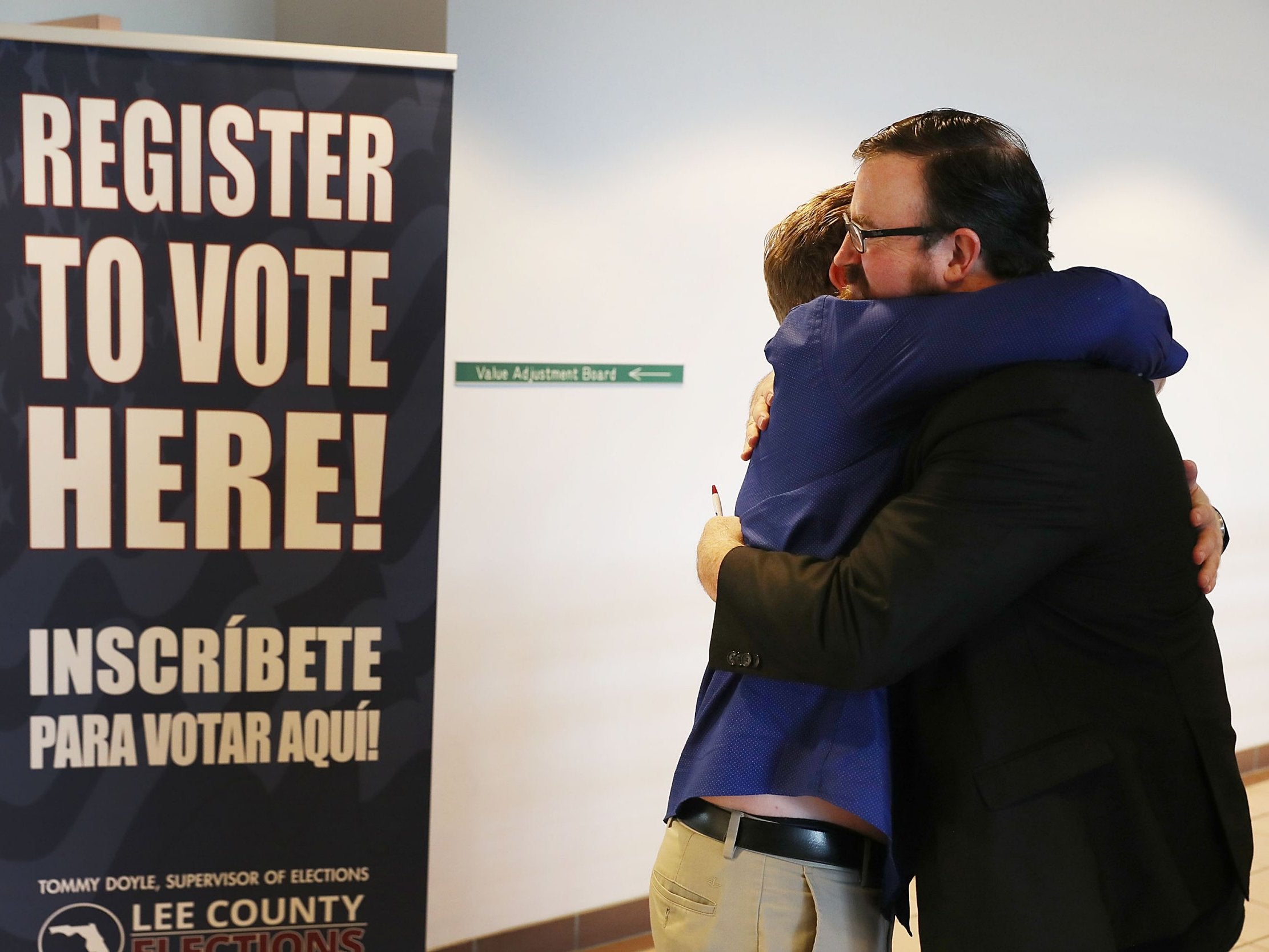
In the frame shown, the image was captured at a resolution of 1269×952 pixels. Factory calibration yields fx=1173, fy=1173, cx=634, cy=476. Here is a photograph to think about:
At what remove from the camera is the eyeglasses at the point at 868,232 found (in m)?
1.21

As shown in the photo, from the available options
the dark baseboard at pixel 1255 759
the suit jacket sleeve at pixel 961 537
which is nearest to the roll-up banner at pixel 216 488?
the suit jacket sleeve at pixel 961 537

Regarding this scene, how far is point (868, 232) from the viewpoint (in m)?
1.24

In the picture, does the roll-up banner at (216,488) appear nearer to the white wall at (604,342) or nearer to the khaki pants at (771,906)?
the khaki pants at (771,906)

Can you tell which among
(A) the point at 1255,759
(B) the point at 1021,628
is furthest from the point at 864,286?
(A) the point at 1255,759

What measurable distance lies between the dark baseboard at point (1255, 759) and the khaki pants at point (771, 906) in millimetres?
4022

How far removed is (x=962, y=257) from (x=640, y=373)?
187 cm

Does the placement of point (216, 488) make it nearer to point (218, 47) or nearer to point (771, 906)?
point (218, 47)

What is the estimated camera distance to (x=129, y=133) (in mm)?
1708

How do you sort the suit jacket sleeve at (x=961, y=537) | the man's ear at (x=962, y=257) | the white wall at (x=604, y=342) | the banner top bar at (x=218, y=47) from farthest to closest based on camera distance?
the white wall at (x=604, y=342), the banner top bar at (x=218, y=47), the man's ear at (x=962, y=257), the suit jacket sleeve at (x=961, y=537)

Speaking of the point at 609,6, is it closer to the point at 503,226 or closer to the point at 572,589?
the point at 503,226

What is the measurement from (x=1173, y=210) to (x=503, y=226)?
8.52ft

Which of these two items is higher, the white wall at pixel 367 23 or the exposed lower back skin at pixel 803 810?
the white wall at pixel 367 23

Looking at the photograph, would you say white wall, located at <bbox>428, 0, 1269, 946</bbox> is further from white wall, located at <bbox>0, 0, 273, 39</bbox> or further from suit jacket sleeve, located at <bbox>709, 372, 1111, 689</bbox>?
suit jacket sleeve, located at <bbox>709, 372, 1111, 689</bbox>

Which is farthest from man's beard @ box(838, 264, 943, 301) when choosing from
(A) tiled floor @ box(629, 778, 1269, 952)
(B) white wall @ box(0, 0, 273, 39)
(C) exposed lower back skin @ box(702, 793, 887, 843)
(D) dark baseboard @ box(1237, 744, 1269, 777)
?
(D) dark baseboard @ box(1237, 744, 1269, 777)
